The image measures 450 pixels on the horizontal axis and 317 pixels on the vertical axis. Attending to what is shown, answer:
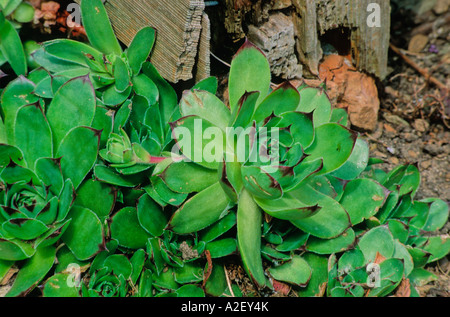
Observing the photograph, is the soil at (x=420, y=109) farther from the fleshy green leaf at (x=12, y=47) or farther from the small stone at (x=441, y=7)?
the fleshy green leaf at (x=12, y=47)

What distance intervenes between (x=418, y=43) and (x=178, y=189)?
1799 millimetres

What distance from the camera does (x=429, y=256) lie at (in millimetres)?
1829

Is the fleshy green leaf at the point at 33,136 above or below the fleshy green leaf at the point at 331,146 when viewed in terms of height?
above

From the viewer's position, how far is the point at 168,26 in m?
1.78

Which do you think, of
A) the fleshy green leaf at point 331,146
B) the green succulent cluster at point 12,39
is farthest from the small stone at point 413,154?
the green succulent cluster at point 12,39

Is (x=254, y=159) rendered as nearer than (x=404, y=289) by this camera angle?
Yes

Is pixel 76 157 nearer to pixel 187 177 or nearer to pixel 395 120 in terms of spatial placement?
pixel 187 177

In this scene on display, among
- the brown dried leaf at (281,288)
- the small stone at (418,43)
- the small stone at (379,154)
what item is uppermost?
the small stone at (418,43)

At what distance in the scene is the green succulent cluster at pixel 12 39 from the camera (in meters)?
1.81

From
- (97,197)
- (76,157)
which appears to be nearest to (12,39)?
(76,157)

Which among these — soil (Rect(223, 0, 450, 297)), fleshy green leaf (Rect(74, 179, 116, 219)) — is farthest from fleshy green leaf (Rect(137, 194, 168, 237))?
soil (Rect(223, 0, 450, 297))

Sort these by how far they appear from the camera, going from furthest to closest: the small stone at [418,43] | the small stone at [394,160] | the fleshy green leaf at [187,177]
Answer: the small stone at [418,43] → the small stone at [394,160] → the fleshy green leaf at [187,177]

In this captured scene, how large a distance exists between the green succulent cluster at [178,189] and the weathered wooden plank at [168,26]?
7cm
